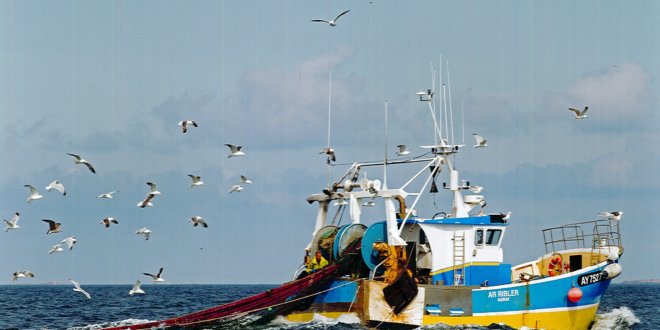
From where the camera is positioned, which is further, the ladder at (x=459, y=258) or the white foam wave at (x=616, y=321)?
the white foam wave at (x=616, y=321)

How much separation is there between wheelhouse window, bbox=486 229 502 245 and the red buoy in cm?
276

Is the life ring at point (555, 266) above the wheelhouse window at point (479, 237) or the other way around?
the other way around

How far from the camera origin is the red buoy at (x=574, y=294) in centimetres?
3050

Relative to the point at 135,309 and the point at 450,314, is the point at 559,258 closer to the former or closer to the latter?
the point at 450,314

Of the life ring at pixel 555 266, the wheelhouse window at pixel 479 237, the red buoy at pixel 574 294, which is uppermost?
the wheelhouse window at pixel 479 237

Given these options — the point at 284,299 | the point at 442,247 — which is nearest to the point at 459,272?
the point at 442,247

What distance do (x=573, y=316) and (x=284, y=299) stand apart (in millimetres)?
8776

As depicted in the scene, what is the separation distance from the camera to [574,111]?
40.7 m

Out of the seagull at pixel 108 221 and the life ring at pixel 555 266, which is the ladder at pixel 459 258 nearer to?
the life ring at pixel 555 266

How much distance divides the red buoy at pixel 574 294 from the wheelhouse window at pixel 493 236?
2.76m

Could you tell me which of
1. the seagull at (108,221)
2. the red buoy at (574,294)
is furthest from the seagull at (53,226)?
the red buoy at (574,294)

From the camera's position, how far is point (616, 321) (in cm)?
3844

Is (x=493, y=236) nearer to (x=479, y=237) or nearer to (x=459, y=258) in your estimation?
(x=479, y=237)

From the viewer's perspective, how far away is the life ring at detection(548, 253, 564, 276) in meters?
32.9
